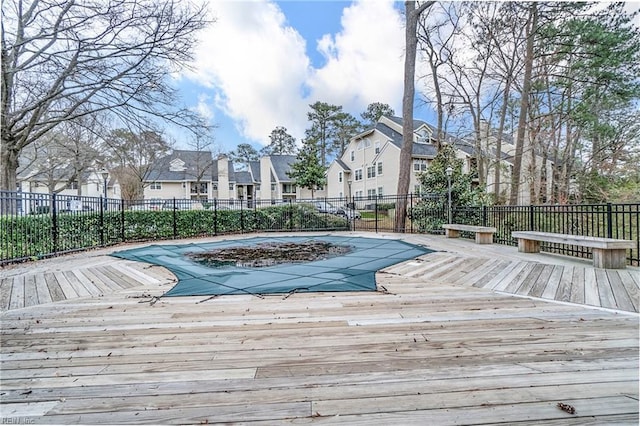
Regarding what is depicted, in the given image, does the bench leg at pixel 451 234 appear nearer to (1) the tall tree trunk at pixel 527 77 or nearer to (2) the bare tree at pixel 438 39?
(2) the bare tree at pixel 438 39

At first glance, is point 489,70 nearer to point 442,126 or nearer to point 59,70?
point 442,126

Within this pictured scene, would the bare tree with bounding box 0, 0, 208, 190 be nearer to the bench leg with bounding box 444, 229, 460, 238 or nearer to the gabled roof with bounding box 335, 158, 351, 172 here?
the bench leg with bounding box 444, 229, 460, 238

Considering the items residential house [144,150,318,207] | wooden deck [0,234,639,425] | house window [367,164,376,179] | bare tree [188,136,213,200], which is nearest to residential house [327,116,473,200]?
house window [367,164,376,179]

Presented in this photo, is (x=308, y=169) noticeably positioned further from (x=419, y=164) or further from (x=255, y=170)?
(x=255, y=170)

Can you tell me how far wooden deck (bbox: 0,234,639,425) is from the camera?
1.43m

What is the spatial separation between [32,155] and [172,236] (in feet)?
49.4

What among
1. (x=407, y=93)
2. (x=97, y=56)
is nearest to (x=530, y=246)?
(x=407, y=93)

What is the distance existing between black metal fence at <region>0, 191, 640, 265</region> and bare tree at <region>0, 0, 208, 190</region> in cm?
287

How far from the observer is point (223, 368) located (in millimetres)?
1801

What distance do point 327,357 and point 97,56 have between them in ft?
32.1

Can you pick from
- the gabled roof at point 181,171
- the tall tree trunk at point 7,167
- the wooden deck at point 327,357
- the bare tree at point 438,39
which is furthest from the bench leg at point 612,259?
the gabled roof at point 181,171

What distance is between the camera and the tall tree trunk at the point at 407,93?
10.3m

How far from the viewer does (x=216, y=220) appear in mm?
10188

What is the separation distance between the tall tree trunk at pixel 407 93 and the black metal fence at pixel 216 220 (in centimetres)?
37
